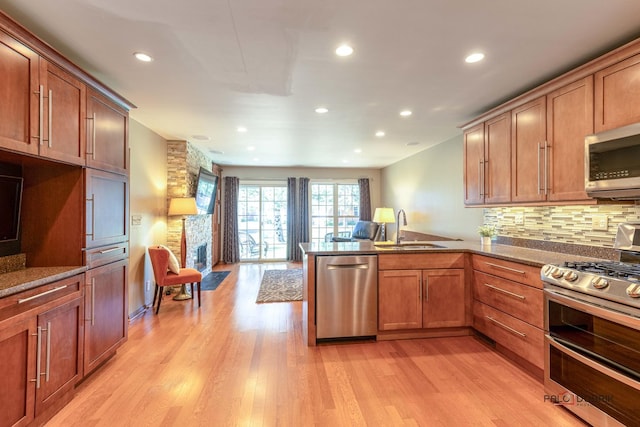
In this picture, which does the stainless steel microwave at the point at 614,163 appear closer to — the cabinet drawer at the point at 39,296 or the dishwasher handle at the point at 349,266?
the dishwasher handle at the point at 349,266

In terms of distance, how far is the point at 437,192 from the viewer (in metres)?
5.20

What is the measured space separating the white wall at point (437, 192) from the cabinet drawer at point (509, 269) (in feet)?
4.35

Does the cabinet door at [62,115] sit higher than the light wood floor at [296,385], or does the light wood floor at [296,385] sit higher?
the cabinet door at [62,115]

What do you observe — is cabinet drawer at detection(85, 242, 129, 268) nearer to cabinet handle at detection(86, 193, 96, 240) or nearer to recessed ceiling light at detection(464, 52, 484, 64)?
cabinet handle at detection(86, 193, 96, 240)

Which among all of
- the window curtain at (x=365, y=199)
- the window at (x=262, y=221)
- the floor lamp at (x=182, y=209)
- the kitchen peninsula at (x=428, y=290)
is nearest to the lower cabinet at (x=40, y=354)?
the kitchen peninsula at (x=428, y=290)

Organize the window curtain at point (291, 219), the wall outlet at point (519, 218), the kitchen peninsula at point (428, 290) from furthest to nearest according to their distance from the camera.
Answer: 1. the window curtain at point (291, 219)
2. the wall outlet at point (519, 218)
3. the kitchen peninsula at point (428, 290)

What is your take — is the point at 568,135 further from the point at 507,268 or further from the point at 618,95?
the point at 507,268

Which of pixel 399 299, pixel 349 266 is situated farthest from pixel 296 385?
pixel 399 299

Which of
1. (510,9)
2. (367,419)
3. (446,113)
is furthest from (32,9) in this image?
(446,113)

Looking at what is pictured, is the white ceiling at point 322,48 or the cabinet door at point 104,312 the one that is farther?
the cabinet door at point 104,312

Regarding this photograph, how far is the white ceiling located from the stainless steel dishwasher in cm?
167

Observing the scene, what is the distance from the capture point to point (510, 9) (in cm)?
169

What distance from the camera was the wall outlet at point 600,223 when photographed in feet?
7.88

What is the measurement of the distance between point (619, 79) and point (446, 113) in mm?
1632
